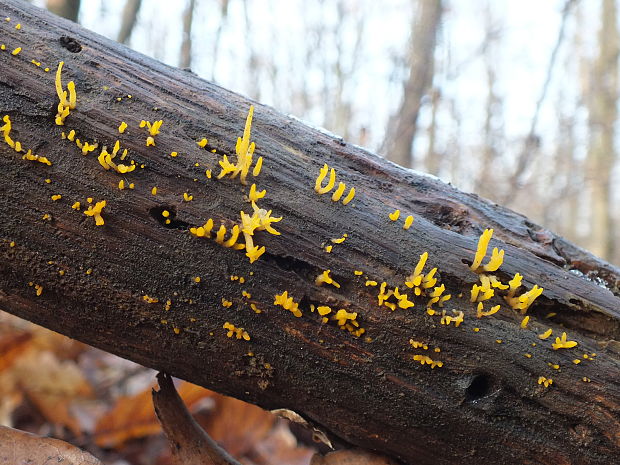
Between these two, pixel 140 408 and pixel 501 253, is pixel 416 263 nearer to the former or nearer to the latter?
pixel 501 253

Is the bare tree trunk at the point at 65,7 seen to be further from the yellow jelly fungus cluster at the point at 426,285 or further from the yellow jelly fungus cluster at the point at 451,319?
the yellow jelly fungus cluster at the point at 451,319

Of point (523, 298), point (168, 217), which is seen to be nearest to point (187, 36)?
point (168, 217)

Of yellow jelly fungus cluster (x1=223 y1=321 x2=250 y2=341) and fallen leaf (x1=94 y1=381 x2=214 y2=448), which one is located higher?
yellow jelly fungus cluster (x1=223 y1=321 x2=250 y2=341)

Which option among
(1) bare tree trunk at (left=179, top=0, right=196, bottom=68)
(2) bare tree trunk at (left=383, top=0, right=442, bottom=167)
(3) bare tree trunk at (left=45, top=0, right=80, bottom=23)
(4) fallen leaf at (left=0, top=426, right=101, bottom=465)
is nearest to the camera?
Answer: (4) fallen leaf at (left=0, top=426, right=101, bottom=465)

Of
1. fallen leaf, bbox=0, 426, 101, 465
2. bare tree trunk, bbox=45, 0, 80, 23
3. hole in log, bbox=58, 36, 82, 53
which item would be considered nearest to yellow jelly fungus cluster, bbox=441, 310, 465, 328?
fallen leaf, bbox=0, 426, 101, 465

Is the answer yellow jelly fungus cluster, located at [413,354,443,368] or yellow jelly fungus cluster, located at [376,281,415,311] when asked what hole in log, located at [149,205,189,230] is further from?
yellow jelly fungus cluster, located at [413,354,443,368]

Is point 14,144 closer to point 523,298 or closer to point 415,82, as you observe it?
point 523,298

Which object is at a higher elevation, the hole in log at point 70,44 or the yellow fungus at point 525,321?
the hole in log at point 70,44

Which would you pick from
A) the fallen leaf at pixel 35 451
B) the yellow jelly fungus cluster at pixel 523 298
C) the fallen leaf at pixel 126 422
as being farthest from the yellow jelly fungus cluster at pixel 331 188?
the fallen leaf at pixel 126 422
